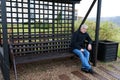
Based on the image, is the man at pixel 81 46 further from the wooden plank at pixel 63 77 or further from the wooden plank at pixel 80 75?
the wooden plank at pixel 63 77

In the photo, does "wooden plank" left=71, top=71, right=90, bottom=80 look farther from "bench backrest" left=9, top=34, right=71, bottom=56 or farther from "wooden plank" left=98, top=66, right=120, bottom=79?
"bench backrest" left=9, top=34, right=71, bottom=56

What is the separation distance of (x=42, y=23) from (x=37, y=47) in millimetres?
767

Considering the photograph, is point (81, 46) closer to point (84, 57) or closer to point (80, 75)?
point (84, 57)

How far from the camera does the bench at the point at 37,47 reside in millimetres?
3311

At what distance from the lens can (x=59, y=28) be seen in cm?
430

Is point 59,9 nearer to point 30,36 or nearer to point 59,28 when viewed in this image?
point 59,28

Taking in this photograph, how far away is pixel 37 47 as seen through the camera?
11.7 feet

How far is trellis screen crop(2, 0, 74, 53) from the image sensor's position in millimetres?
3512

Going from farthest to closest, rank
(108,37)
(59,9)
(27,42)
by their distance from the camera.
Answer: (108,37) → (59,9) → (27,42)

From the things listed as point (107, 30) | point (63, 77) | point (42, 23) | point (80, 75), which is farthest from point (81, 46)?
point (107, 30)

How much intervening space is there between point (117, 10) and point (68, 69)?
5.15m

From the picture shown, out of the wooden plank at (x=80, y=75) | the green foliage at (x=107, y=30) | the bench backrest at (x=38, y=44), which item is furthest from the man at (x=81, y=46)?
the green foliage at (x=107, y=30)

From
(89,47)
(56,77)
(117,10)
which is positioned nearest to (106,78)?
(89,47)

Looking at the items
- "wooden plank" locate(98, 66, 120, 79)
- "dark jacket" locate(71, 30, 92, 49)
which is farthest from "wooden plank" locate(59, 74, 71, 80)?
"wooden plank" locate(98, 66, 120, 79)
